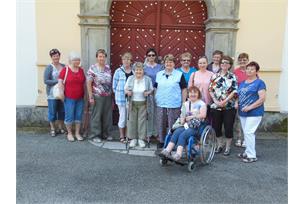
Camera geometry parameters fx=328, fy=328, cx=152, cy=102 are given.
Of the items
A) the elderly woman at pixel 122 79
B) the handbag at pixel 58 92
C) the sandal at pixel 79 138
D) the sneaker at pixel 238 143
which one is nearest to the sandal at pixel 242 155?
the sneaker at pixel 238 143

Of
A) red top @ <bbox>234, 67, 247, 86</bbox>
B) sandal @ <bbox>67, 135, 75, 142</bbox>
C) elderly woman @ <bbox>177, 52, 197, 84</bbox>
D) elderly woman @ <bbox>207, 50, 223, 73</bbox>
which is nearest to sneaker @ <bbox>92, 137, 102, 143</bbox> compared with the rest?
sandal @ <bbox>67, 135, 75, 142</bbox>

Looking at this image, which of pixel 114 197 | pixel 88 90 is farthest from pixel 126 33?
pixel 114 197

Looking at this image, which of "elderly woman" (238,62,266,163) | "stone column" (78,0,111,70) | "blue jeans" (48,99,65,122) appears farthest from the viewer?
"stone column" (78,0,111,70)

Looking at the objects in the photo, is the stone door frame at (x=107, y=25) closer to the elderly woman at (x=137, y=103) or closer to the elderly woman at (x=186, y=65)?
the elderly woman at (x=186, y=65)

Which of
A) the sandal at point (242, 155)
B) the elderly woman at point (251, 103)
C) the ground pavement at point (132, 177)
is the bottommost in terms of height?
the ground pavement at point (132, 177)

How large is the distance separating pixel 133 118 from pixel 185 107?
1.17 meters

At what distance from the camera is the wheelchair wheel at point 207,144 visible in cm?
445

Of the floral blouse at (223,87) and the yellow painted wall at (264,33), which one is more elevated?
the yellow painted wall at (264,33)

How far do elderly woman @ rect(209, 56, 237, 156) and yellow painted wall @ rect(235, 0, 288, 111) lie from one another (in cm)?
159

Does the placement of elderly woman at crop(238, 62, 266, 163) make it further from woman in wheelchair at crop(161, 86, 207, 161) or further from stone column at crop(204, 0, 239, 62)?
stone column at crop(204, 0, 239, 62)

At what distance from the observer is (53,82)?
5.78 meters

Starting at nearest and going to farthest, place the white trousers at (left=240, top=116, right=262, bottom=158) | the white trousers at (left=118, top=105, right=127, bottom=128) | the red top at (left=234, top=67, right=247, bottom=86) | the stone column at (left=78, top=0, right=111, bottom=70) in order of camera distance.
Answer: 1. the white trousers at (left=240, top=116, right=262, bottom=158)
2. the red top at (left=234, top=67, right=247, bottom=86)
3. the white trousers at (left=118, top=105, right=127, bottom=128)
4. the stone column at (left=78, top=0, right=111, bottom=70)

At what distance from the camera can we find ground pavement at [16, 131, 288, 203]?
3684 millimetres

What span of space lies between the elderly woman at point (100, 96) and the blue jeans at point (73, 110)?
223mm
